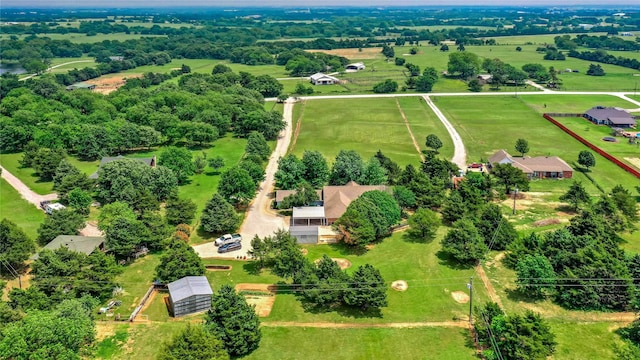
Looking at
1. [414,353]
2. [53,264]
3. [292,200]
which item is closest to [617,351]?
[414,353]

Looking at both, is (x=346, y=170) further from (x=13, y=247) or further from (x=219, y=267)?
(x=13, y=247)

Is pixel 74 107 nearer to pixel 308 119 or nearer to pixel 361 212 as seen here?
pixel 308 119

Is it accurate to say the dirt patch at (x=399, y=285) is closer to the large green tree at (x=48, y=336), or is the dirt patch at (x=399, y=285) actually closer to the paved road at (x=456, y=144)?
the large green tree at (x=48, y=336)

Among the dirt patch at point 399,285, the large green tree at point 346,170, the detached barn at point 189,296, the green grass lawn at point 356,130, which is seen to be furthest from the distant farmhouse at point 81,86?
the dirt patch at point 399,285

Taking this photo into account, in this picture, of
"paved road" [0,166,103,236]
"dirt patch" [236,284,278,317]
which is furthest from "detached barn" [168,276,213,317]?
"paved road" [0,166,103,236]

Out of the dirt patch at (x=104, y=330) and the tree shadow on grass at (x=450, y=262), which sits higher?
the dirt patch at (x=104, y=330)

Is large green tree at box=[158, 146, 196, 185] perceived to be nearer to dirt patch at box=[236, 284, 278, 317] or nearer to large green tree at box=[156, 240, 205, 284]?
large green tree at box=[156, 240, 205, 284]
